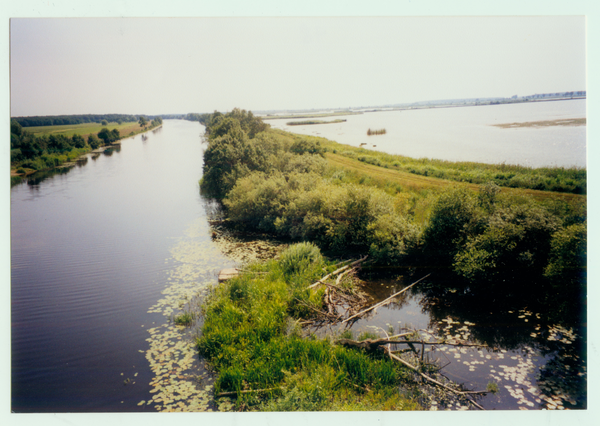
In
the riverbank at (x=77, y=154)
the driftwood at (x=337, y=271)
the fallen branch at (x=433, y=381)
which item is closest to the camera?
the fallen branch at (x=433, y=381)

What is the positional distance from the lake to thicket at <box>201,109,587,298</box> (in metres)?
0.79

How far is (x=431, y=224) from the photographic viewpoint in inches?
328

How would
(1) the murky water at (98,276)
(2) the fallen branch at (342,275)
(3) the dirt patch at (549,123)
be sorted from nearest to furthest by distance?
(1) the murky water at (98,276) → (3) the dirt patch at (549,123) → (2) the fallen branch at (342,275)

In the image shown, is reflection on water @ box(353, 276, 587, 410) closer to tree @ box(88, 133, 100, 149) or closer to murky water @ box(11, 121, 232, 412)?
murky water @ box(11, 121, 232, 412)

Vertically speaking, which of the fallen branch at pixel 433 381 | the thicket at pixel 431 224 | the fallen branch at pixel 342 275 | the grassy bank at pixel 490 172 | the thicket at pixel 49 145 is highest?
the thicket at pixel 49 145

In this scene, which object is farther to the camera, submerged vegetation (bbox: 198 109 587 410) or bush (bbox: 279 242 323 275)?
bush (bbox: 279 242 323 275)

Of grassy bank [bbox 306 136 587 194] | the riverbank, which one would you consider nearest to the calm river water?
the riverbank

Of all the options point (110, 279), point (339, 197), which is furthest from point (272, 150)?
point (110, 279)

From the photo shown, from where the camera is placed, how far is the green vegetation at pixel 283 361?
476 centimetres

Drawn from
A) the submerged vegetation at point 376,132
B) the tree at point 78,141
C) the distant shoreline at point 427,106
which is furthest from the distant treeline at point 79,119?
the submerged vegetation at point 376,132

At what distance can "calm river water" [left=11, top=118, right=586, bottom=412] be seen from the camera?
499 centimetres

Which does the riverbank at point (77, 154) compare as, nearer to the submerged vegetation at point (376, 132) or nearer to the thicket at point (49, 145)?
the thicket at point (49, 145)

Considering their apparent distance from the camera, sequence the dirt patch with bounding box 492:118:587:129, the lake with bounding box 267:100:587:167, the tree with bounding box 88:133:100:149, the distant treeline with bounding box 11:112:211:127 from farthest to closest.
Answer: the tree with bounding box 88:133:100:149 → the distant treeline with bounding box 11:112:211:127 → the lake with bounding box 267:100:587:167 → the dirt patch with bounding box 492:118:587:129

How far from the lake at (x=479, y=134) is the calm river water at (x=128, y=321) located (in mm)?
3581
